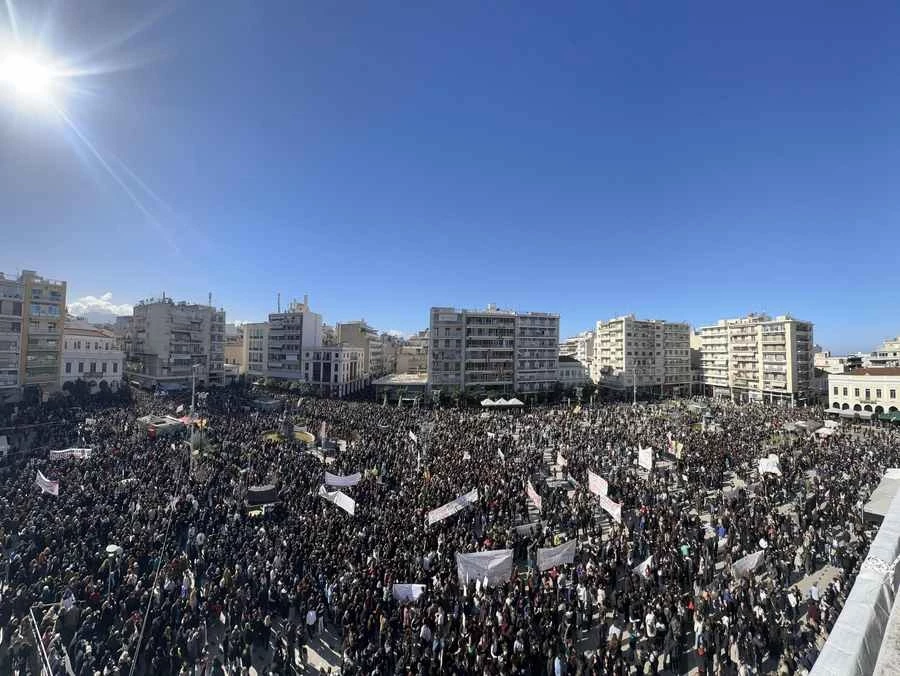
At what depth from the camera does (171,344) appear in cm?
5819

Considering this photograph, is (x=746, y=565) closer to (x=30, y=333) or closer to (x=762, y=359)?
(x=30, y=333)

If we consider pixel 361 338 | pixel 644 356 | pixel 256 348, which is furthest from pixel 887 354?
pixel 256 348

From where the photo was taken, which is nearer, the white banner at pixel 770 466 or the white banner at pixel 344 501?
the white banner at pixel 344 501

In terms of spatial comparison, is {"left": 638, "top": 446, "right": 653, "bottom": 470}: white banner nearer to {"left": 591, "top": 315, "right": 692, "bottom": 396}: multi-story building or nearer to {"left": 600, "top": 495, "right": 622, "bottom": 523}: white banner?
{"left": 600, "top": 495, "right": 622, "bottom": 523}: white banner

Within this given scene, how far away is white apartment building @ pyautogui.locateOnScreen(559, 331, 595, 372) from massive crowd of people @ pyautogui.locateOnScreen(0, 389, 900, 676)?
77422mm

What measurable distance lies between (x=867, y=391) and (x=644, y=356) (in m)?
31.7

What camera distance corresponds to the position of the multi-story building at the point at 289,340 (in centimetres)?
6531

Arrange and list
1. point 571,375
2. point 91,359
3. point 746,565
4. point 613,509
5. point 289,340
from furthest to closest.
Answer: point 571,375, point 289,340, point 91,359, point 613,509, point 746,565

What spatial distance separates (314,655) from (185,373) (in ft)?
200

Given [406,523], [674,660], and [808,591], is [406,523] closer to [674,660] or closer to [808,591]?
[674,660]

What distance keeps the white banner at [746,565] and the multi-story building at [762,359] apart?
209 ft

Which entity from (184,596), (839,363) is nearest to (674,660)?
(184,596)

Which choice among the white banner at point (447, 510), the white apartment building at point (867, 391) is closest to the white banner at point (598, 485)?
the white banner at point (447, 510)

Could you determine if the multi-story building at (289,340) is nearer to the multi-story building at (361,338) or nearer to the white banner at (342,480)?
the multi-story building at (361,338)
